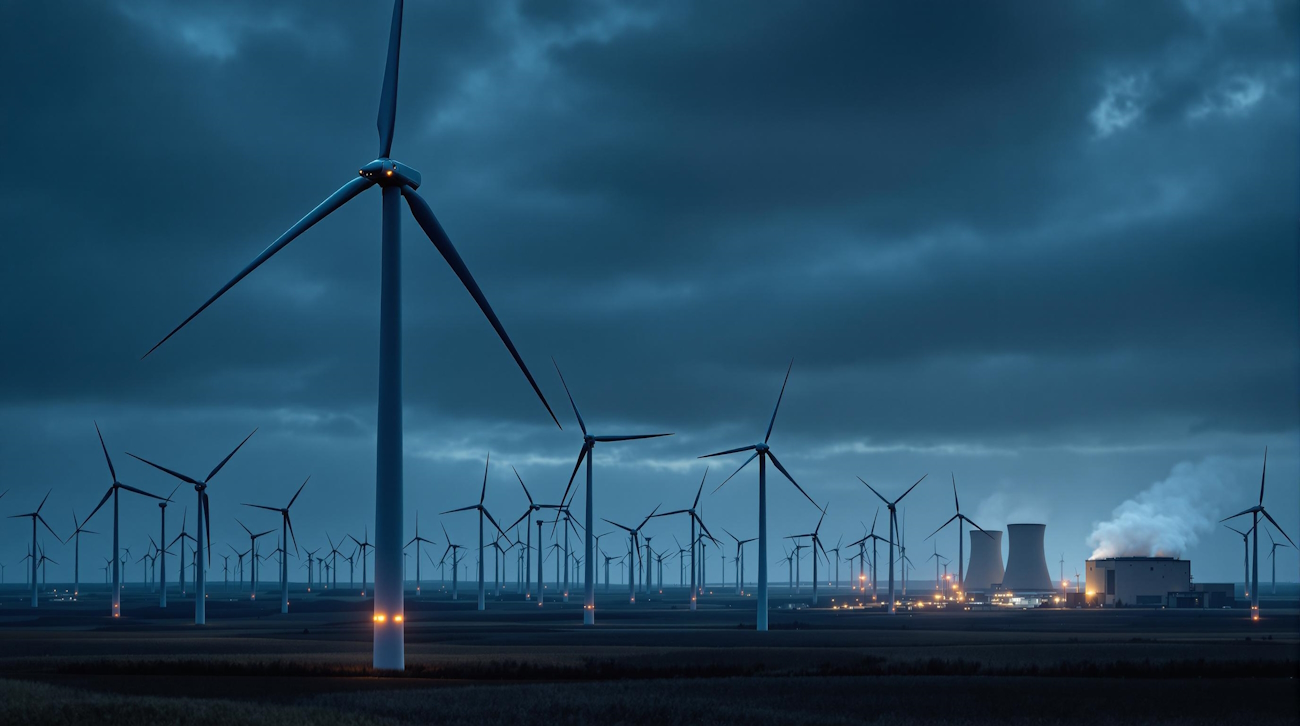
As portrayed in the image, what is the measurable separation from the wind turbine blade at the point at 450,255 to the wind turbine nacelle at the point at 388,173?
0.58m

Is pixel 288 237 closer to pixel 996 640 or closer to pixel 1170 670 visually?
pixel 1170 670

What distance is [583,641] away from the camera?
87000 millimetres

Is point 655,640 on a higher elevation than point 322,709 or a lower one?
lower

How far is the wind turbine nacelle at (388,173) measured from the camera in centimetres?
5241

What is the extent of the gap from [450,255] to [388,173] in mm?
5202

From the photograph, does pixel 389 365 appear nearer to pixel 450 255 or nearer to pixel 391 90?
pixel 450 255

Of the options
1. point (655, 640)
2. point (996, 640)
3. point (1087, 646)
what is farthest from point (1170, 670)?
point (655, 640)

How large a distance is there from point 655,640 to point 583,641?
19.4 ft

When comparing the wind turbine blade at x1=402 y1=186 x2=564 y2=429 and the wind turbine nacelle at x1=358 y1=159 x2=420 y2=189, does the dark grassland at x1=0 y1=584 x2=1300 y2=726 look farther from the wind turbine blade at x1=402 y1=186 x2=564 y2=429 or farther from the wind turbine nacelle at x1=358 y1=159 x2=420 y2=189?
the wind turbine nacelle at x1=358 y1=159 x2=420 y2=189

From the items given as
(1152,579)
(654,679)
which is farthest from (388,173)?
(1152,579)

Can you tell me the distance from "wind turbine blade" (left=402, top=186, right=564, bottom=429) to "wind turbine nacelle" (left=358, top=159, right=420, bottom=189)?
22.9 inches

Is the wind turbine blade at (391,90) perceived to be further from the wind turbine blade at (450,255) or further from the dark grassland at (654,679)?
the dark grassland at (654,679)

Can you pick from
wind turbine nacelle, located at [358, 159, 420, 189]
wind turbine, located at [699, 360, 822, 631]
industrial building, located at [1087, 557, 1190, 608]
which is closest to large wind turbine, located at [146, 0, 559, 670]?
wind turbine nacelle, located at [358, 159, 420, 189]

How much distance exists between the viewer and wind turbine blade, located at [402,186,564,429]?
53469mm
